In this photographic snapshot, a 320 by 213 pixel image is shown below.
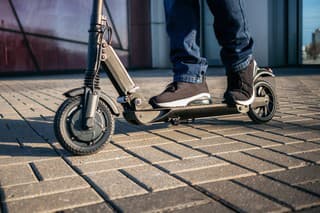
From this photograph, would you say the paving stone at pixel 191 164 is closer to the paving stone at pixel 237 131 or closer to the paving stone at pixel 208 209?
the paving stone at pixel 208 209

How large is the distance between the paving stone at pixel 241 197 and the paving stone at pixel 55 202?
1.44 feet

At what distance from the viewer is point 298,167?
1901mm

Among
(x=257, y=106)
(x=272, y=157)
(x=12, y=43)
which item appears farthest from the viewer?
(x=12, y=43)

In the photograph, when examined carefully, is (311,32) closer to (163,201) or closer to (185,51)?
(185,51)

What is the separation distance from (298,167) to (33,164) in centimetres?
125

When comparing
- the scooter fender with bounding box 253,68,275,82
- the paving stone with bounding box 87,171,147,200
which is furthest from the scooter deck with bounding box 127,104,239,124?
the paving stone with bounding box 87,171,147,200

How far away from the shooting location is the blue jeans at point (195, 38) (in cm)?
265

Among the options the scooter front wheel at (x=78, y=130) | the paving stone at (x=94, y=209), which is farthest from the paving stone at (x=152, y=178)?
the scooter front wheel at (x=78, y=130)

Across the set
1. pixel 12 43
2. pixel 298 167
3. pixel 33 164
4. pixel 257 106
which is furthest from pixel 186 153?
pixel 12 43

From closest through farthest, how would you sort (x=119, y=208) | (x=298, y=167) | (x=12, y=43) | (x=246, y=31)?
1. (x=119, y=208)
2. (x=298, y=167)
3. (x=246, y=31)
4. (x=12, y=43)

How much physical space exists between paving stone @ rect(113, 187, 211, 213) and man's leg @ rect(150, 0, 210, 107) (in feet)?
3.41

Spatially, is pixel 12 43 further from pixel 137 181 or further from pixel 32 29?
pixel 137 181

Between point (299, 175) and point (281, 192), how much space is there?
9.5 inches

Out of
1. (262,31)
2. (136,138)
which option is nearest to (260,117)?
(136,138)
